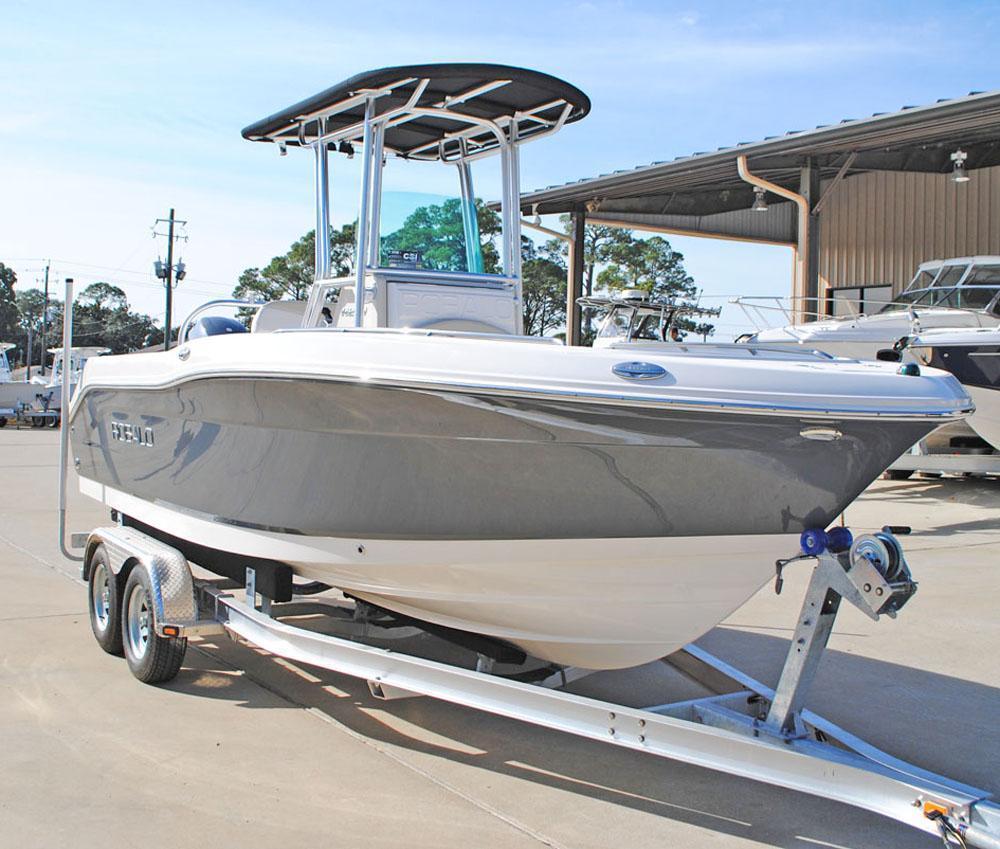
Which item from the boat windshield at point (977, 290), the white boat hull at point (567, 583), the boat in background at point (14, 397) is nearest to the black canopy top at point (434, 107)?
the white boat hull at point (567, 583)

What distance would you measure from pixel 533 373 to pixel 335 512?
40.7 inches

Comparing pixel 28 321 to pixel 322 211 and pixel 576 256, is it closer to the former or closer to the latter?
pixel 576 256

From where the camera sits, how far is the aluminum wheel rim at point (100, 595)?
496 cm

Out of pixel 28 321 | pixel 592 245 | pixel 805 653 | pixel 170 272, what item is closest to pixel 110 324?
pixel 28 321

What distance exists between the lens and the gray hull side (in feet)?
10.1

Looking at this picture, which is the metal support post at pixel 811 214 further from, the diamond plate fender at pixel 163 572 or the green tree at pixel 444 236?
the diamond plate fender at pixel 163 572

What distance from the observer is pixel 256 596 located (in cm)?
438

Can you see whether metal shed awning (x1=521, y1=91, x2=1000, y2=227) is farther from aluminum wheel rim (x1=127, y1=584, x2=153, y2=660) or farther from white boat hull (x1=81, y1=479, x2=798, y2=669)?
aluminum wheel rim (x1=127, y1=584, x2=153, y2=660)

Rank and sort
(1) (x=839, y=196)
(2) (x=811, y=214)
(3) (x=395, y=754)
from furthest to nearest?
1. (1) (x=839, y=196)
2. (2) (x=811, y=214)
3. (3) (x=395, y=754)

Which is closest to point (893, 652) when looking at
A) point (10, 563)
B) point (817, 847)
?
point (817, 847)

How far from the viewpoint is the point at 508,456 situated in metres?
3.27

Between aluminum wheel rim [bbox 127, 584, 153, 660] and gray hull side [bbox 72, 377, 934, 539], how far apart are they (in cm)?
86

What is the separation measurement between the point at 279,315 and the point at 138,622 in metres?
1.67

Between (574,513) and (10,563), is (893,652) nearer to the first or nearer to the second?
(574,513)
